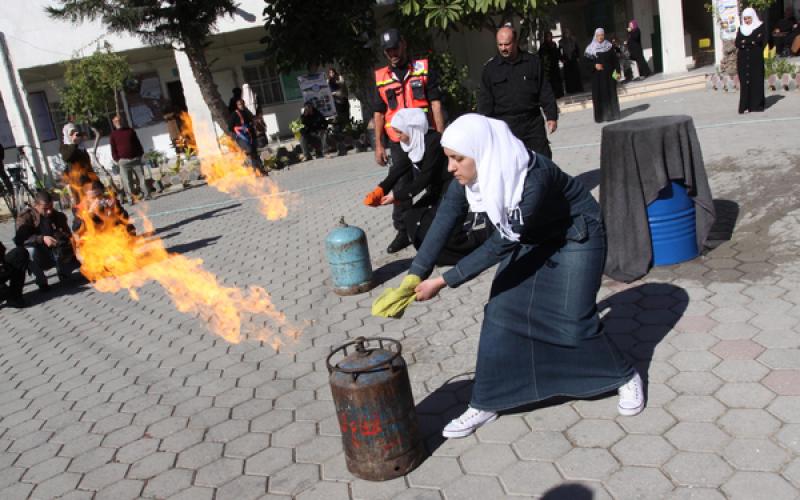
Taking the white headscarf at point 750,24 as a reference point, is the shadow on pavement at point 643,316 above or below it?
below

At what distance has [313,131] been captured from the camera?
60.1 feet

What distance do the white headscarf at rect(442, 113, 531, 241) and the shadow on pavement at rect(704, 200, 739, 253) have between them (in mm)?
3541

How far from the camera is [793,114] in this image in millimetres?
11742

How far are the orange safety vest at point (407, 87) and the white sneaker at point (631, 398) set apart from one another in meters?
4.09

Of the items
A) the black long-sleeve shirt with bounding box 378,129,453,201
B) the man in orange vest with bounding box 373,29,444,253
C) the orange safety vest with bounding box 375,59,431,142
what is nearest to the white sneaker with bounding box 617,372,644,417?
the black long-sleeve shirt with bounding box 378,129,453,201

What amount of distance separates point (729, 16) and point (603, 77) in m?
3.33

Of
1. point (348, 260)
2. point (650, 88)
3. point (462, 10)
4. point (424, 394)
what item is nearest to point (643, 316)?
point (424, 394)

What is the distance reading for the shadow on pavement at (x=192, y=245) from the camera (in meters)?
10.3

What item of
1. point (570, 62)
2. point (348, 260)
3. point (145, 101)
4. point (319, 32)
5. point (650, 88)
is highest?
point (319, 32)

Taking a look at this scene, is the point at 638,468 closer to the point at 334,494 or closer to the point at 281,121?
the point at 334,494

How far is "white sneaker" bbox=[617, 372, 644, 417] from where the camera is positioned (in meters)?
3.91

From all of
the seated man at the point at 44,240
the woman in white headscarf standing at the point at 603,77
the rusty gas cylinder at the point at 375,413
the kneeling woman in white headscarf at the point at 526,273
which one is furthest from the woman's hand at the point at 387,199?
the woman in white headscarf standing at the point at 603,77

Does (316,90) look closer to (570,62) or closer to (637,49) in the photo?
(570,62)

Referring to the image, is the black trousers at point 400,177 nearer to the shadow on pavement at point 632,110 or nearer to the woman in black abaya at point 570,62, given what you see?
the shadow on pavement at point 632,110
